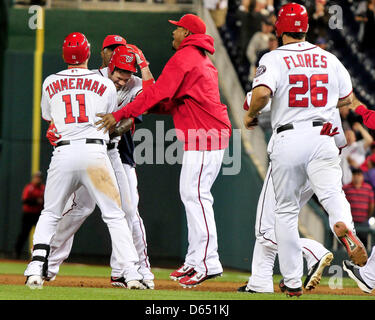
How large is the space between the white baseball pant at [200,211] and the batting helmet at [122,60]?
1017mm

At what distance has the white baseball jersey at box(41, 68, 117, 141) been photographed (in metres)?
7.54

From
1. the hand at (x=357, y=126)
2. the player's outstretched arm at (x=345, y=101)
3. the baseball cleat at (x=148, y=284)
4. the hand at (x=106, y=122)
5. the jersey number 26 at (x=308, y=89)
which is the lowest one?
the baseball cleat at (x=148, y=284)

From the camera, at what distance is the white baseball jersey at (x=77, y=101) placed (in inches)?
297

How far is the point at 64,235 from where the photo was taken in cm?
814

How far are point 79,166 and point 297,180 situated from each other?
1.90 metres

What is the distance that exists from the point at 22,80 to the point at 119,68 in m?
6.37

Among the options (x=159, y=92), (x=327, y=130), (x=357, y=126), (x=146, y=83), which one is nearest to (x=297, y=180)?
(x=327, y=130)

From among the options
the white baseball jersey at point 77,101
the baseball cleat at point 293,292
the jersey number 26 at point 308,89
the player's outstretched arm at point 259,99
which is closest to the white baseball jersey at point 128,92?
the white baseball jersey at point 77,101

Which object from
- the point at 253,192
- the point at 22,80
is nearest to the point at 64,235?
the point at 253,192

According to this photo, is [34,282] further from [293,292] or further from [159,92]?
[293,292]

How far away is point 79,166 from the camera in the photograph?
24.4 feet

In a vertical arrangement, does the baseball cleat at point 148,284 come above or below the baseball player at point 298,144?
below

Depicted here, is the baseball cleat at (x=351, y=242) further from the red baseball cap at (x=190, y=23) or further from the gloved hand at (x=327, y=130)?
the red baseball cap at (x=190, y=23)
